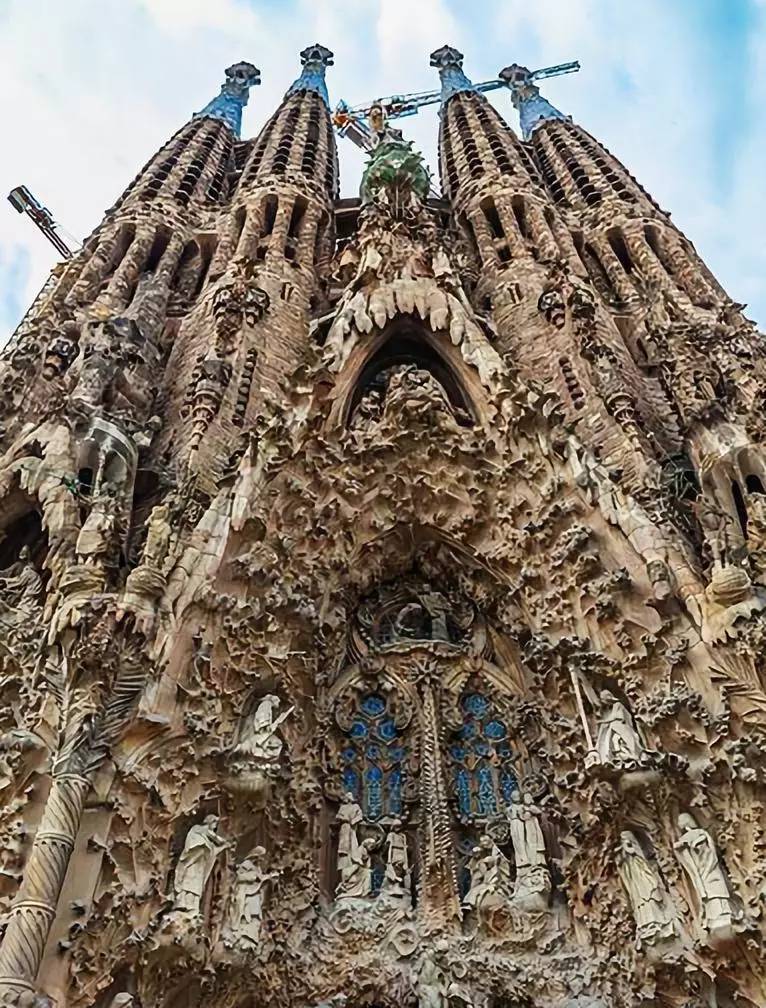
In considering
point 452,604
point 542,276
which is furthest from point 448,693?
point 542,276

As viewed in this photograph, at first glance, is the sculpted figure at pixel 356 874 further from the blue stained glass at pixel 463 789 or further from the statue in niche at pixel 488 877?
the blue stained glass at pixel 463 789

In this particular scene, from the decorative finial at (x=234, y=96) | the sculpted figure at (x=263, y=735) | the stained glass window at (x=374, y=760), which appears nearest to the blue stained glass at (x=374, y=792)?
the stained glass window at (x=374, y=760)

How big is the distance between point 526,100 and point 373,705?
68.0 feet

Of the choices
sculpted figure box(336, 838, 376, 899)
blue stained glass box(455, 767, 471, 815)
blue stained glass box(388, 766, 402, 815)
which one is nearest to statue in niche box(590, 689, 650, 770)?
blue stained glass box(455, 767, 471, 815)

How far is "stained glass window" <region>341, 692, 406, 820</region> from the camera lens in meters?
8.08

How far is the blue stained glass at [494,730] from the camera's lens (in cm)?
852

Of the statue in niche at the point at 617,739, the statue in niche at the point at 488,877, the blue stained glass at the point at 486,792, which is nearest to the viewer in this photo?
the statue in niche at the point at 617,739

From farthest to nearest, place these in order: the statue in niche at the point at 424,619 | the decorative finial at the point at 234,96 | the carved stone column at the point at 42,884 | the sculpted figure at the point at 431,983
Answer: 1. the decorative finial at the point at 234,96
2. the statue in niche at the point at 424,619
3. the sculpted figure at the point at 431,983
4. the carved stone column at the point at 42,884

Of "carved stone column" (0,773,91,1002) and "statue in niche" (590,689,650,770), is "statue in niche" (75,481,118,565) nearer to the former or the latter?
"carved stone column" (0,773,91,1002)

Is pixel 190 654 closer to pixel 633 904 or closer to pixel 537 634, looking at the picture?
pixel 537 634

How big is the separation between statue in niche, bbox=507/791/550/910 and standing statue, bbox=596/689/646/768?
3.41 feet

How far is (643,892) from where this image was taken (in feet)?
21.5

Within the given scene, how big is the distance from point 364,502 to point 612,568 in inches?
98.3

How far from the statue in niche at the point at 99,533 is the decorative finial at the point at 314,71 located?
19.2m
